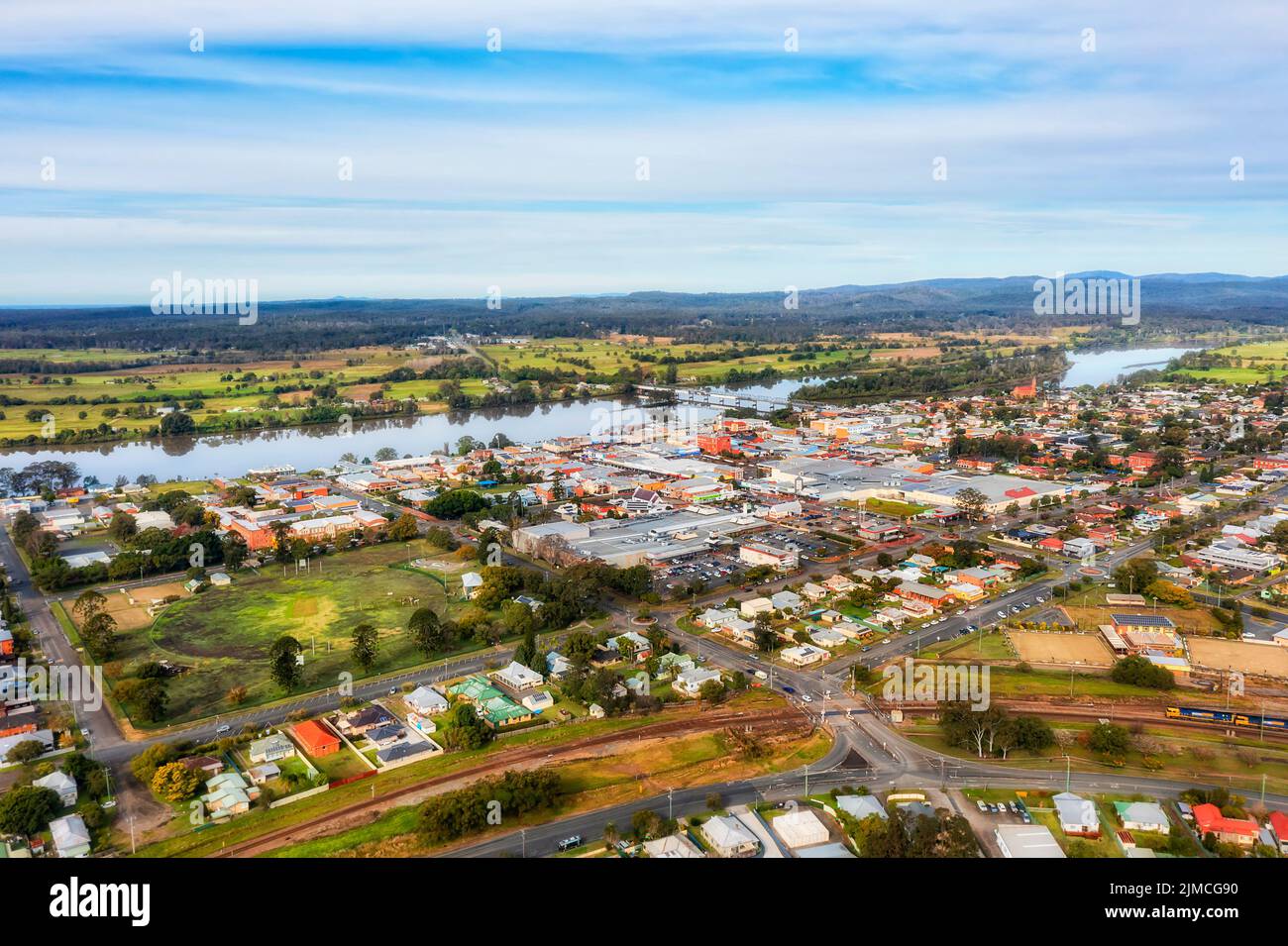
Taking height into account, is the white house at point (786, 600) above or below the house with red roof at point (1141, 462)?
below

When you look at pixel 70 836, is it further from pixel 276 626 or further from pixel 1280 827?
pixel 1280 827

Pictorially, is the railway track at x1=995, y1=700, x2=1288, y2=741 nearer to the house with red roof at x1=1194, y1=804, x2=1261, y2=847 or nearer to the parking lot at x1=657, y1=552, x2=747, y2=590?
the house with red roof at x1=1194, y1=804, x2=1261, y2=847

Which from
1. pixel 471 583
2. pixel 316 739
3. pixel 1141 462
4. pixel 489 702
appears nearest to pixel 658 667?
pixel 489 702

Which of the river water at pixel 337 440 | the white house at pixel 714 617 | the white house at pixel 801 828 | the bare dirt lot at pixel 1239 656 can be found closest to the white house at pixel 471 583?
the white house at pixel 714 617

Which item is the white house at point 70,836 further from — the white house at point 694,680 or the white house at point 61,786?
the white house at point 694,680

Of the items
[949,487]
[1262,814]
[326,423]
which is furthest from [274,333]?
[1262,814]

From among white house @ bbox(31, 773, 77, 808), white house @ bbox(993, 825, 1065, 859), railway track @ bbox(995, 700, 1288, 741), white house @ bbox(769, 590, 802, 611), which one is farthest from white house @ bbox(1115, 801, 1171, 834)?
white house @ bbox(31, 773, 77, 808)
